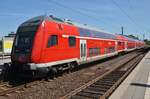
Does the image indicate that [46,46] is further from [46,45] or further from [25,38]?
[25,38]

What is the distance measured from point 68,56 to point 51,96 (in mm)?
5362

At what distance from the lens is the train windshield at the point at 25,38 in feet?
39.9

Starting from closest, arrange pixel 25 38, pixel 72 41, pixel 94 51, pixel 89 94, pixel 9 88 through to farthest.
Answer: pixel 89 94
pixel 9 88
pixel 25 38
pixel 72 41
pixel 94 51

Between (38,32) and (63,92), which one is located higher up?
(38,32)

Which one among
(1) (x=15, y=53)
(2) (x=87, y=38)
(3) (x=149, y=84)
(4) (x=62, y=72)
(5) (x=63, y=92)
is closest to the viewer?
(5) (x=63, y=92)

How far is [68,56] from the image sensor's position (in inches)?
572

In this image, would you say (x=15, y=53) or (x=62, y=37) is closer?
(x=15, y=53)

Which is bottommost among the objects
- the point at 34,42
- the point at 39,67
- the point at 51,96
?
the point at 51,96

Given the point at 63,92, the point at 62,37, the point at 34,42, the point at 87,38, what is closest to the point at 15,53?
the point at 34,42

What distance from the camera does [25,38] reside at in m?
12.5

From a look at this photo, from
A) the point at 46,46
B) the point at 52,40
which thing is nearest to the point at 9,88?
the point at 46,46

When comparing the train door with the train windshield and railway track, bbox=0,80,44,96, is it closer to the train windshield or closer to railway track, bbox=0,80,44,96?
the train windshield

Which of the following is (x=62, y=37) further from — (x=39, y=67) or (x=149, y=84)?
(x=149, y=84)

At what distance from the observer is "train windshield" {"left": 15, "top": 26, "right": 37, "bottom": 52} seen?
39.9 ft
